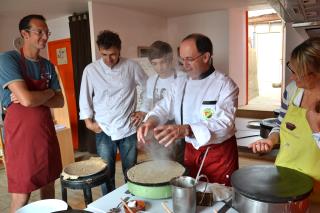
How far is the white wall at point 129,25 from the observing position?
3959mm

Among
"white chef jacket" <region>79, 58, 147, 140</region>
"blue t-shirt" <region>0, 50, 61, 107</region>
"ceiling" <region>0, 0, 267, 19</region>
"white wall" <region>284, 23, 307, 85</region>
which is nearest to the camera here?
"blue t-shirt" <region>0, 50, 61, 107</region>

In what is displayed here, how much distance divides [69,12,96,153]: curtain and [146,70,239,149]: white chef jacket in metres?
2.89

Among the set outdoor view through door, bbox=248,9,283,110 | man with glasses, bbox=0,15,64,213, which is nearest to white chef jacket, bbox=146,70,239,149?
man with glasses, bbox=0,15,64,213

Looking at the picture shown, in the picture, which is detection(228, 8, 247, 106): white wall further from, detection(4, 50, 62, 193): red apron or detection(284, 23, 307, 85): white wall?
detection(4, 50, 62, 193): red apron

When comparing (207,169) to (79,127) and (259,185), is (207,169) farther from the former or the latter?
(79,127)

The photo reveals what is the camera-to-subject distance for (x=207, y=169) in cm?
150

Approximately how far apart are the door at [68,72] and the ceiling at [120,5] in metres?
0.49

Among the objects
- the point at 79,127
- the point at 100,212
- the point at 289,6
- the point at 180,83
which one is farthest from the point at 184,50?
the point at 79,127

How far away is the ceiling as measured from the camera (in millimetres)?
3705

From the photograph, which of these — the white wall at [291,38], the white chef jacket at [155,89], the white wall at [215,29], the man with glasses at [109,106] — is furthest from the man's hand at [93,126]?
the white wall at [215,29]

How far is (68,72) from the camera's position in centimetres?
473

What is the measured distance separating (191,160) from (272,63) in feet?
21.2

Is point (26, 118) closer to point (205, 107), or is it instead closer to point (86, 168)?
point (86, 168)

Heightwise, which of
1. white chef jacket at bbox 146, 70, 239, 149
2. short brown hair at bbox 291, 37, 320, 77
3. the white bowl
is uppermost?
short brown hair at bbox 291, 37, 320, 77
